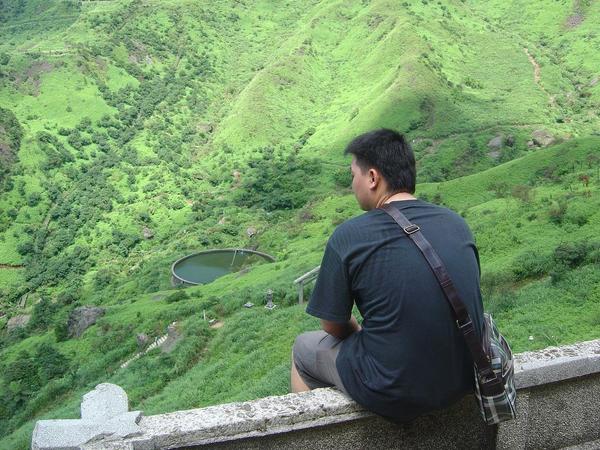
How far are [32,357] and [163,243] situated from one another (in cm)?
4269

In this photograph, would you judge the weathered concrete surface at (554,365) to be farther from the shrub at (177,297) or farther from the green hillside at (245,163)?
the shrub at (177,297)

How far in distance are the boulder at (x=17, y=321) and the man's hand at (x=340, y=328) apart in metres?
56.2

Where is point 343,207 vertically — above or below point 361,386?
below

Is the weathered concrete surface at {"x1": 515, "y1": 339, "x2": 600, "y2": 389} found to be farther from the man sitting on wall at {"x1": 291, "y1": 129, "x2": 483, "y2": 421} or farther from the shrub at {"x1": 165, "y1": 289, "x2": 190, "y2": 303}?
the shrub at {"x1": 165, "y1": 289, "x2": 190, "y2": 303}

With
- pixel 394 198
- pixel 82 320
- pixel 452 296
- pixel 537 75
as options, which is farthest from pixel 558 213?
pixel 537 75

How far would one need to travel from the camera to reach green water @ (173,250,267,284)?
54.3 m

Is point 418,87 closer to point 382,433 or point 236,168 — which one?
point 236,168

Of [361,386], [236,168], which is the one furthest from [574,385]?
[236,168]

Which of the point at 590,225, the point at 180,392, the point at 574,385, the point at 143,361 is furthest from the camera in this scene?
the point at 143,361

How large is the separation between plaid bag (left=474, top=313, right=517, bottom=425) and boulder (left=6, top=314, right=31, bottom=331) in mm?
56747

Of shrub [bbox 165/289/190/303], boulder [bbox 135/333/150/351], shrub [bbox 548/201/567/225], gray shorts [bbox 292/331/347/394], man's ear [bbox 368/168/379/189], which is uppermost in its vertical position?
man's ear [bbox 368/168/379/189]

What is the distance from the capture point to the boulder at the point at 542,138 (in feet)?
233

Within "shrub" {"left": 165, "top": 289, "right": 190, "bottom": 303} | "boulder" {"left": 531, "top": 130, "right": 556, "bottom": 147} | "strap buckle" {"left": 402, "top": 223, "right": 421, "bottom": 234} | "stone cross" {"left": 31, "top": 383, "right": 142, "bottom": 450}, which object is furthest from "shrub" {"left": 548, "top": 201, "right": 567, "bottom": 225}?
"boulder" {"left": 531, "top": 130, "right": 556, "bottom": 147}

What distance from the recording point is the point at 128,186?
3733 inches
